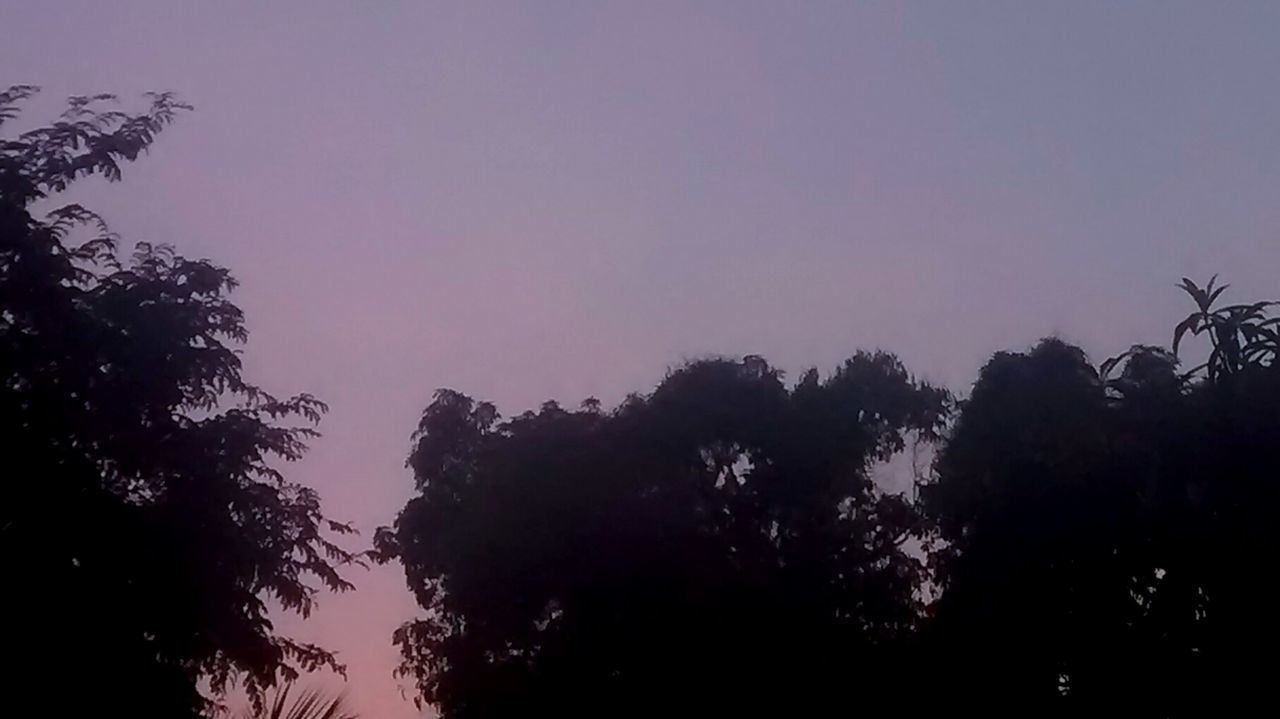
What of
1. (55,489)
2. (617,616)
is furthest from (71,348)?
(617,616)

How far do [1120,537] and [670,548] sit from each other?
988 cm

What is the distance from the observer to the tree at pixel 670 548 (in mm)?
34562

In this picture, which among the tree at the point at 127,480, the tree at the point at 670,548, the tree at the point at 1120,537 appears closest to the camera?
the tree at the point at 127,480

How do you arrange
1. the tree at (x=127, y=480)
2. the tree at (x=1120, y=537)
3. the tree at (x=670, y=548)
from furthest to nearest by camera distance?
the tree at (x=670, y=548) → the tree at (x=1120, y=537) → the tree at (x=127, y=480)

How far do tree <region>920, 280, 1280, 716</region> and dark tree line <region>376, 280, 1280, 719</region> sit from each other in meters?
0.05

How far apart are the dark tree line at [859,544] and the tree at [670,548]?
0.19 ft

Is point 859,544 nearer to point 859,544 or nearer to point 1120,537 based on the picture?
point 859,544

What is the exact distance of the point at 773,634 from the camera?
114 ft

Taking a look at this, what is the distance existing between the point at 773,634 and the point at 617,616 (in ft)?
11.5

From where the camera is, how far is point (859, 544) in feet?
120

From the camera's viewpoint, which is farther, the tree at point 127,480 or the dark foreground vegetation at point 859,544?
the dark foreground vegetation at point 859,544

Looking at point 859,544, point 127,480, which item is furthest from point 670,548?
point 127,480

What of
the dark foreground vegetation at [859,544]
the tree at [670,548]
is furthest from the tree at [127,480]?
the tree at [670,548]

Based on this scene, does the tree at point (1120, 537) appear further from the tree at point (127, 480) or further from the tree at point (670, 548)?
the tree at point (127, 480)
